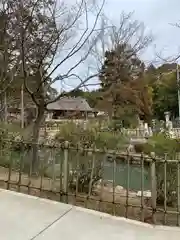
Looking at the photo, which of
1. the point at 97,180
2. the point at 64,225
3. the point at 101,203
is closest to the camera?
the point at 64,225

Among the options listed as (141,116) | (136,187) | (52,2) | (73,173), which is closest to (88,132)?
(52,2)

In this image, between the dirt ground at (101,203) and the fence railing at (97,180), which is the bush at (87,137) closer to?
the fence railing at (97,180)

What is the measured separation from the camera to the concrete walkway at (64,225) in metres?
3.58

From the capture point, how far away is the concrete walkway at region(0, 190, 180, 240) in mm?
3580

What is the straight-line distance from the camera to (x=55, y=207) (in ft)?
14.4

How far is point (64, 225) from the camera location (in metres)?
3.83

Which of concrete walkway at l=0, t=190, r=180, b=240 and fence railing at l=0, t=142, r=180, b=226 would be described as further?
fence railing at l=0, t=142, r=180, b=226

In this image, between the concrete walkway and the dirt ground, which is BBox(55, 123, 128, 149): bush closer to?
the dirt ground

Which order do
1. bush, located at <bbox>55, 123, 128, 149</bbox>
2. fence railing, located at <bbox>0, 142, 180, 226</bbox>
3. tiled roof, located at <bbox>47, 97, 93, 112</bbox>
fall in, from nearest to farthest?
fence railing, located at <bbox>0, 142, 180, 226</bbox> → bush, located at <bbox>55, 123, 128, 149</bbox> → tiled roof, located at <bbox>47, 97, 93, 112</bbox>

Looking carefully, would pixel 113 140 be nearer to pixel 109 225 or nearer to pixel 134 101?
pixel 109 225

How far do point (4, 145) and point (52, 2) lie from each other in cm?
459

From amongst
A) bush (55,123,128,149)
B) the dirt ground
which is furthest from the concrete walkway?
bush (55,123,128,149)

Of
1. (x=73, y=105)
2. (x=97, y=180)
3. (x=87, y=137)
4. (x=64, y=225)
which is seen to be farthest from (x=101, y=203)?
(x=73, y=105)

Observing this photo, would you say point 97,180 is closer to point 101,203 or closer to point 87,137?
point 101,203
